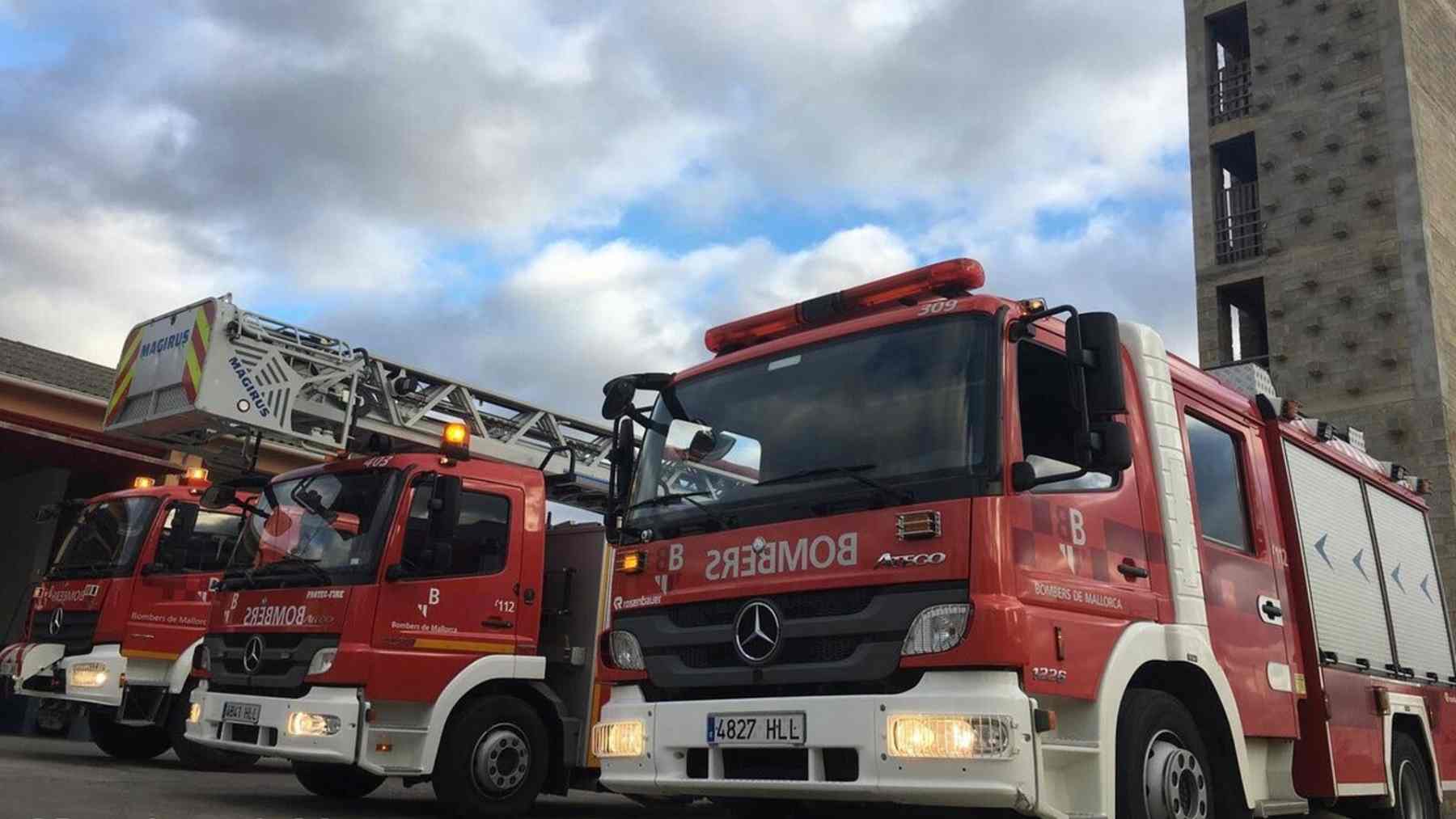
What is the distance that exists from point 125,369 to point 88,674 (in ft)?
8.69

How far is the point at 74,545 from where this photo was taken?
1152 cm

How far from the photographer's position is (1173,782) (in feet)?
16.4

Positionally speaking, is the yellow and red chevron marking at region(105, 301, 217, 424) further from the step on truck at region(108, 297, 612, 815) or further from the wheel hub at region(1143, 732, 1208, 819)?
the wheel hub at region(1143, 732, 1208, 819)

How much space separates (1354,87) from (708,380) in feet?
65.5

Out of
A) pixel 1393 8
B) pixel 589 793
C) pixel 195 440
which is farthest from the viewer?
pixel 1393 8

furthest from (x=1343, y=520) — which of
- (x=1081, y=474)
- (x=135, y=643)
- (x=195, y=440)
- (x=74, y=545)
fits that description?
(x=74, y=545)

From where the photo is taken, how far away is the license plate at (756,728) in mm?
4645

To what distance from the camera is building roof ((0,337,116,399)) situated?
17.6 m

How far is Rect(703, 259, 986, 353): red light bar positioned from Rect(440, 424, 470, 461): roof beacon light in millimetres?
2319

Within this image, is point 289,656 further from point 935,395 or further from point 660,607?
point 935,395

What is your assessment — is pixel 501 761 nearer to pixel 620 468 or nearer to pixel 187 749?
A: pixel 620 468

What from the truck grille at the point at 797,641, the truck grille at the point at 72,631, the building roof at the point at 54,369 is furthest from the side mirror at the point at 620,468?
the building roof at the point at 54,369

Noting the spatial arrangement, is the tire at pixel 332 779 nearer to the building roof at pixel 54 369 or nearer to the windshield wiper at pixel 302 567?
the windshield wiper at pixel 302 567

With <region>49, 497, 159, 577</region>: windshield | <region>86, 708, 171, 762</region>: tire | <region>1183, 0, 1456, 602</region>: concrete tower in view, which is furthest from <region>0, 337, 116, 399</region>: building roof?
<region>1183, 0, 1456, 602</region>: concrete tower
